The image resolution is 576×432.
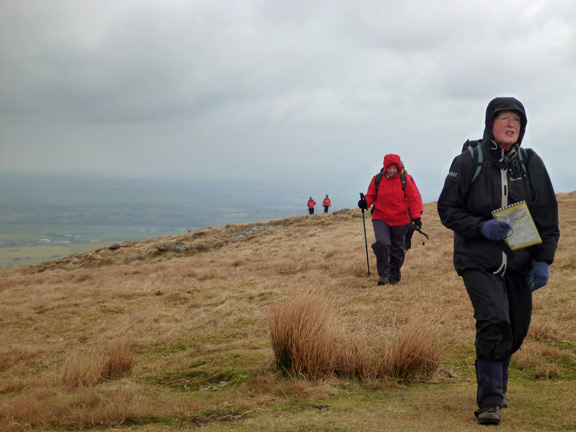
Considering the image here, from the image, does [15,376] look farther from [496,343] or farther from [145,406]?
[496,343]

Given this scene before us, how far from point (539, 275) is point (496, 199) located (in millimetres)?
684

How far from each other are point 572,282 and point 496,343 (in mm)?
6837

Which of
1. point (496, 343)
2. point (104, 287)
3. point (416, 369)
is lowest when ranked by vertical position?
point (104, 287)

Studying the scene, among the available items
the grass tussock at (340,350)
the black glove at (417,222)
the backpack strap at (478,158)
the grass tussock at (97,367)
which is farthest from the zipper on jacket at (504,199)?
the black glove at (417,222)

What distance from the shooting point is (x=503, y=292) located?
4.32m

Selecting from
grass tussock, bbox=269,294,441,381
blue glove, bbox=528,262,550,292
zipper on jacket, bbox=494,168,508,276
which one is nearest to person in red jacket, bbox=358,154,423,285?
grass tussock, bbox=269,294,441,381

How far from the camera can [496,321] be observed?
13.6 feet

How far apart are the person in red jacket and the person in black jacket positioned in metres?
6.65

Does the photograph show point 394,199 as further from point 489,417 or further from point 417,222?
point 489,417

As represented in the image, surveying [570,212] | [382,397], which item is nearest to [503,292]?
[382,397]

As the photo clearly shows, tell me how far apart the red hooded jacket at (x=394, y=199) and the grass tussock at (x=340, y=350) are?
5.78 m

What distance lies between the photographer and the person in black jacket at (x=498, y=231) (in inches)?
166

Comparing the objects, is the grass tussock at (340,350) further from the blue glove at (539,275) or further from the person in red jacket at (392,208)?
the person in red jacket at (392,208)

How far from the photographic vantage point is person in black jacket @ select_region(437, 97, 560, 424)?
13.8ft
